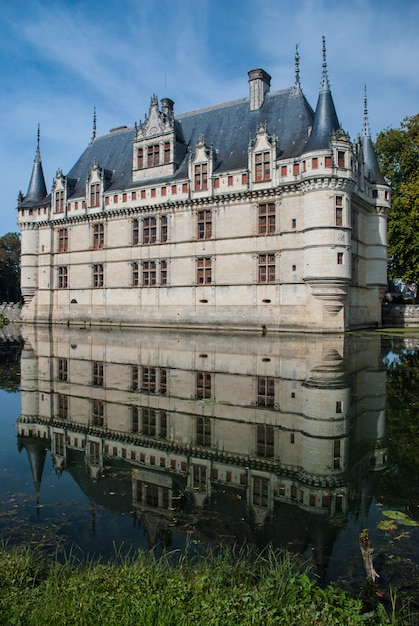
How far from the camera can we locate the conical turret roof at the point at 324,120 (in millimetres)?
28500

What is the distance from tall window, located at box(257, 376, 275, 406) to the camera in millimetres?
10180

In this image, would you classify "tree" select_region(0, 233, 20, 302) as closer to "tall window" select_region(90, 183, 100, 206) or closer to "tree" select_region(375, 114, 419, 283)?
"tall window" select_region(90, 183, 100, 206)

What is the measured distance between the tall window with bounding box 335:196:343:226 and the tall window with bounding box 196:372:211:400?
59.1ft

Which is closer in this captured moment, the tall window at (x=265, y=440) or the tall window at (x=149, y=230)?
Answer: the tall window at (x=265, y=440)

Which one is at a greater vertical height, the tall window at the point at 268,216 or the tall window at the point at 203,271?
the tall window at the point at 268,216

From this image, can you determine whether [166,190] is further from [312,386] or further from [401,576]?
[401,576]

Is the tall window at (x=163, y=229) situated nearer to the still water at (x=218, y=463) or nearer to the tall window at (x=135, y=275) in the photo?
the tall window at (x=135, y=275)

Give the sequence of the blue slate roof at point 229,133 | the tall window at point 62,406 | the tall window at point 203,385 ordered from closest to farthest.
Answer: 1. the tall window at point 62,406
2. the tall window at point 203,385
3. the blue slate roof at point 229,133

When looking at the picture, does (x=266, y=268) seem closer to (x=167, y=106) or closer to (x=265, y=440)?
(x=167, y=106)

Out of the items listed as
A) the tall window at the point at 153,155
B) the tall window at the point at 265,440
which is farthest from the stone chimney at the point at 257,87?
the tall window at the point at 265,440

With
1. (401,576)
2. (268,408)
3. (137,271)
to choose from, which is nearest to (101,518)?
(401,576)

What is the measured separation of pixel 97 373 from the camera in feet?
45.2

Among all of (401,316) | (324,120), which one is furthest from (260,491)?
(401,316)

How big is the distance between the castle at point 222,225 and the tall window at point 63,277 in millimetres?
129
